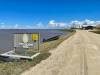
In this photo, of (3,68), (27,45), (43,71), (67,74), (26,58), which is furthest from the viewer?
(27,45)

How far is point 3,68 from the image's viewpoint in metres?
10.0

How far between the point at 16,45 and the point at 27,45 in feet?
2.80

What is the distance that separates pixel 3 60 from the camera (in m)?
12.6

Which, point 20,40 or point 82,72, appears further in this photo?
point 20,40

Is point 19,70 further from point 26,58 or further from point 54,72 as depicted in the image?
point 26,58

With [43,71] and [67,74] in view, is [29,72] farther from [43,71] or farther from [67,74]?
[67,74]

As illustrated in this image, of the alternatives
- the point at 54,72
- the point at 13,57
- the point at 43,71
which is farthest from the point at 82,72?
the point at 13,57

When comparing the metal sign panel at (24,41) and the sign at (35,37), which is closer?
the metal sign panel at (24,41)

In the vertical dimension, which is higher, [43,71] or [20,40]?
[20,40]

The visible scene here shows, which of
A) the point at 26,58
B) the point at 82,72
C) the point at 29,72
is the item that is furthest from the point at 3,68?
the point at 82,72

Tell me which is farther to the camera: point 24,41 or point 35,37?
Answer: point 35,37

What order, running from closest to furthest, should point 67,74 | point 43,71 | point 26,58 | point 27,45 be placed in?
point 67,74 → point 43,71 → point 26,58 → point 27,45

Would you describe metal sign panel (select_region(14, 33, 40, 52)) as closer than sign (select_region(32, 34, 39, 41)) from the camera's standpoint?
Yes

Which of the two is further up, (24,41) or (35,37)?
(35,37)
